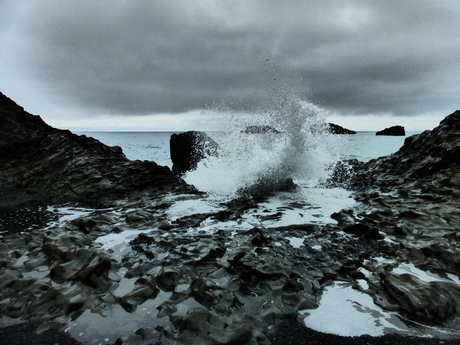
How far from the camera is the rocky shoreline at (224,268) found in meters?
2.47

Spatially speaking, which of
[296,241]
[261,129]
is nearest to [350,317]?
[296,241]

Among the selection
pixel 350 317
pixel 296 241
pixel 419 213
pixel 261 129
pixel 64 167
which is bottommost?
pixel 350 317

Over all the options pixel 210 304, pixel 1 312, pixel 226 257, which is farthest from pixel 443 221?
pixel 1 312

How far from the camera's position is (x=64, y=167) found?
808cm

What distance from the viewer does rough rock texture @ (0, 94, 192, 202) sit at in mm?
7516

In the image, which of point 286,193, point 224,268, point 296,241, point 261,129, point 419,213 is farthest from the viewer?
point 261,129

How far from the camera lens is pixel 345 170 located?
10.5m

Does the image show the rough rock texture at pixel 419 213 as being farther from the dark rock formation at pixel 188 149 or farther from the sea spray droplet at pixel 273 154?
the dark rock formation at pixel 188 149

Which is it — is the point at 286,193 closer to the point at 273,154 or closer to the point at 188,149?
the point at 273,154

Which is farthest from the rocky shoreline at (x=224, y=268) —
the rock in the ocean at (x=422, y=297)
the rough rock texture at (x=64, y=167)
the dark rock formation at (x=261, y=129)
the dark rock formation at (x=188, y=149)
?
the dark rock formation at (x=188, y=149)

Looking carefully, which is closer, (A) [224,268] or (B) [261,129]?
(A) [224,268]

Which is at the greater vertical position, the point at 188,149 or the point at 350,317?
the point at 188,149

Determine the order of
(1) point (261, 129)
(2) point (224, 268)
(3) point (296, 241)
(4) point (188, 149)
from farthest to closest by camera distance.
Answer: (4) point (188, 149) → (1) point (261, 129) → (3) point (296, 241) → (2) point (224, 268)

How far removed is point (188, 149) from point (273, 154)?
17.6ft
